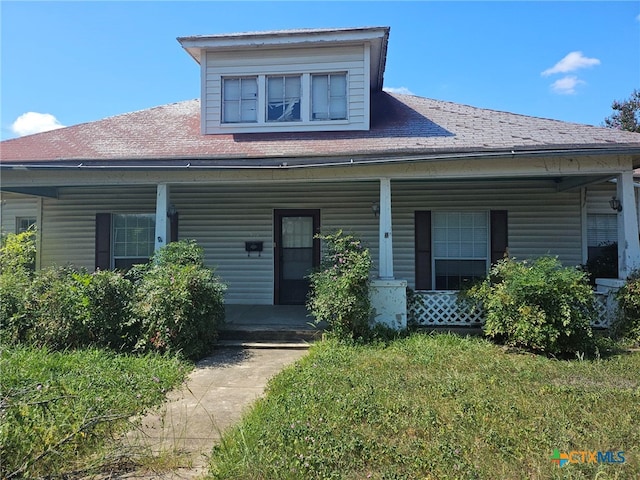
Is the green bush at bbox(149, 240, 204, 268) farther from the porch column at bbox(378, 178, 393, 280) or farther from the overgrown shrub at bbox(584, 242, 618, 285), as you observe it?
the overgrown shrub at bbox(584, 242, 618, 285)

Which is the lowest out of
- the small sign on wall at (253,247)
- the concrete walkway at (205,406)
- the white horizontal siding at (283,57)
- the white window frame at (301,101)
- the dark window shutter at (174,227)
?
the concrete walkway at (205,406)

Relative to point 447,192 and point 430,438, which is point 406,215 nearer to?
point 447,192

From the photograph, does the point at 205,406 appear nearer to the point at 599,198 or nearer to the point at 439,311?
the point at 439,311

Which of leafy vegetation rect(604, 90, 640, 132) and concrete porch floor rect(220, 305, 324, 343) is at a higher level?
leafy vegetation rect(604, 90, 640, 132)

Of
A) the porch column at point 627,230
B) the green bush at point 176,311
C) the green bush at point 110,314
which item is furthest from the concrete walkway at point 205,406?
the porch column at point 627,230

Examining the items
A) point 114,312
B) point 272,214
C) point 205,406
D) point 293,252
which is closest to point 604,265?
point 293,252

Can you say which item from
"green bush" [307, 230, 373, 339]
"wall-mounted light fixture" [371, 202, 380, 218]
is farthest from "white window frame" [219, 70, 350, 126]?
"green bush" [307, 230, 373, 339]

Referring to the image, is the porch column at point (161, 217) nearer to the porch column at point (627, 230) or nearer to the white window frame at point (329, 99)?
the white window frame at point (329, 99)

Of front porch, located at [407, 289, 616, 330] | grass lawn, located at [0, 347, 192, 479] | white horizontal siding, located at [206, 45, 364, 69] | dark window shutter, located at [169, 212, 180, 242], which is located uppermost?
white horizontal siding, located at [206, 45, 364, 69]

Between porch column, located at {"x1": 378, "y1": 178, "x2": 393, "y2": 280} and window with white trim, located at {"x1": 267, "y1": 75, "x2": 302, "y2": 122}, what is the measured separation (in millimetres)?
3139

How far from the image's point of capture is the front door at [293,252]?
9.23 metres

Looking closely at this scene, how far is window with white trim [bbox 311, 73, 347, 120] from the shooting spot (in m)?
8.88

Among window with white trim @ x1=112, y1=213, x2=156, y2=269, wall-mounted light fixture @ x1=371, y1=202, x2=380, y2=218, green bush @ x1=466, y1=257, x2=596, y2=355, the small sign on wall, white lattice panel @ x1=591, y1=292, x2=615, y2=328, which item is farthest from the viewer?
window with white trim @ x1=112, y1=213, x2=156, y2=269

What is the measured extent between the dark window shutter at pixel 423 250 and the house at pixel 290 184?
0.02 m
